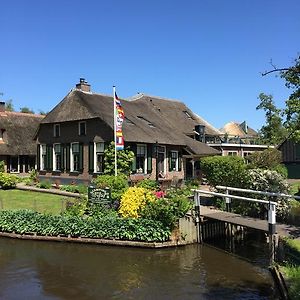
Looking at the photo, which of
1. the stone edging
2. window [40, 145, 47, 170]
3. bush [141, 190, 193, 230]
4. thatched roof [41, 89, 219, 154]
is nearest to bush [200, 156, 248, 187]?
bush [141, 190, 193, 230]

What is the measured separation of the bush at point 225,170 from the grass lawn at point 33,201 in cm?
744

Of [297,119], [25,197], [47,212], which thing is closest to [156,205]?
[47,212]

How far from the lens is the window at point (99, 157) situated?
2880 centimetres

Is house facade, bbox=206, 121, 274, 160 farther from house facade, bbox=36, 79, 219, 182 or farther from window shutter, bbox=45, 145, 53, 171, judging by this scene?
window shutter, bbox=45, 145, 53, 171

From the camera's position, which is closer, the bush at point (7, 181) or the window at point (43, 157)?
the bush at point (7, 181)

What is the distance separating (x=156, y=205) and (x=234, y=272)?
4632 millimetres

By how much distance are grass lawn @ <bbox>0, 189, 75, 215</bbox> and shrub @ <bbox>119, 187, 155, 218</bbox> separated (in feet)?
10.9

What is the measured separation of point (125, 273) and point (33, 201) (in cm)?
1146

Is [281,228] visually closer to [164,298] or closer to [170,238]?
[170,238]

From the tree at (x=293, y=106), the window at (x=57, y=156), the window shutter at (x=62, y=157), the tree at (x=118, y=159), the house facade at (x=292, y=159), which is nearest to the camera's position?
the tree at (x=293, y=106)

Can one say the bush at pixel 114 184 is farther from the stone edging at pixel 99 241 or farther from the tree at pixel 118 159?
the tree at pixel 118 159

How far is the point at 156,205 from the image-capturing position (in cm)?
1731

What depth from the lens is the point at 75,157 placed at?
102 ft

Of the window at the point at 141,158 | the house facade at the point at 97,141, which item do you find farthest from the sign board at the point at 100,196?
the window at the point at 141,158
